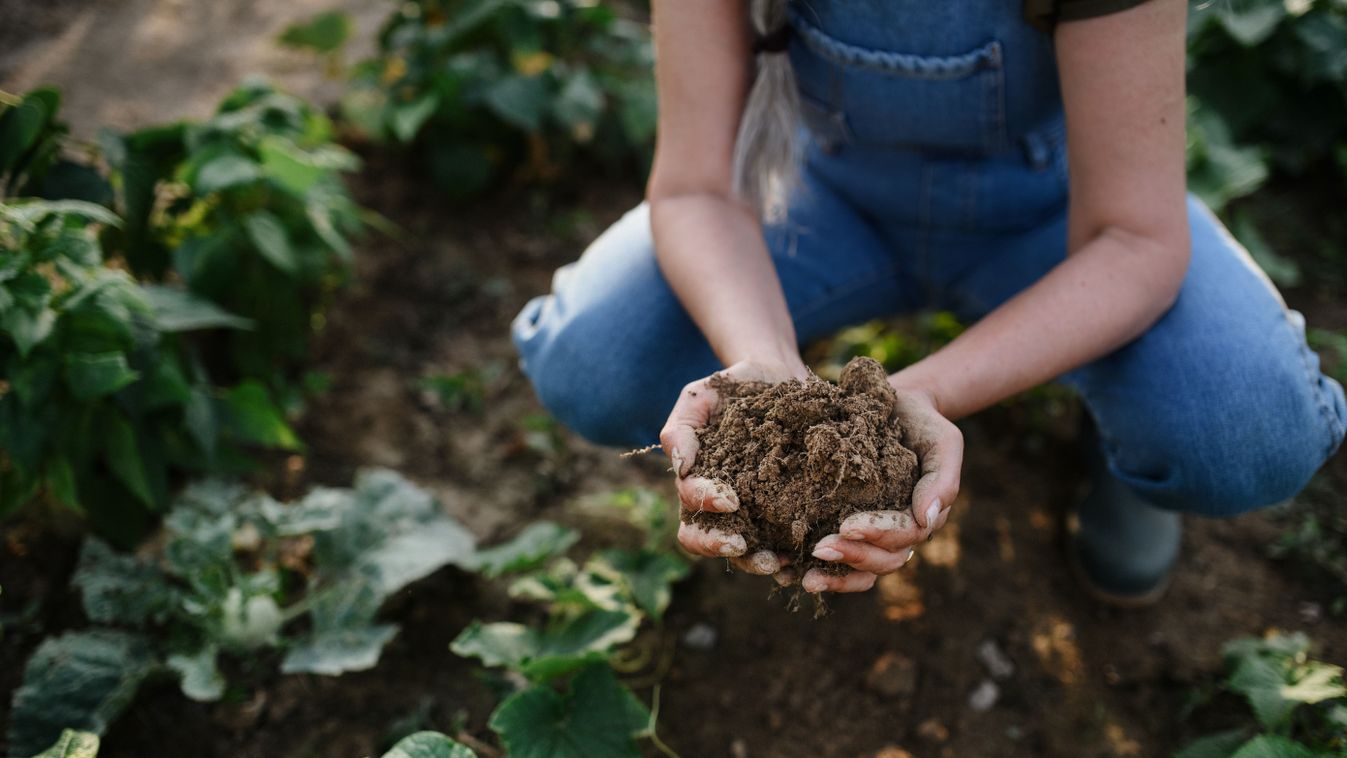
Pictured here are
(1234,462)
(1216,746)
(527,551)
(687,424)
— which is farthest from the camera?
(527,551)

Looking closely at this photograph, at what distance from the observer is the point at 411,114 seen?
299cm

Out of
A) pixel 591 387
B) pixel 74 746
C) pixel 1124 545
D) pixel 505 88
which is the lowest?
pixel 1124 545

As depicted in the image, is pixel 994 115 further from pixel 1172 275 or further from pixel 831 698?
pixel 831 698

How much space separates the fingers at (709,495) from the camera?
135 centimetres

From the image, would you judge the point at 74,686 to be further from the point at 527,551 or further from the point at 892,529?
the point at 892,529

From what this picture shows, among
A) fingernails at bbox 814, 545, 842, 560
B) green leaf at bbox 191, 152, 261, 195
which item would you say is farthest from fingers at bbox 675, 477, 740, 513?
green leaf at bbox 191, 152, 261, 195

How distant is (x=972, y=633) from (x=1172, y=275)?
92 centimetres

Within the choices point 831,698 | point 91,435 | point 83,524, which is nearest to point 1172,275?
point 831,698

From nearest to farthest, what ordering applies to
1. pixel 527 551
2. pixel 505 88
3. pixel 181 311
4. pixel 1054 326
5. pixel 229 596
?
1. pixel 1054 326
2. pixel 229 596
3. pixel 527 551
4. pixel 181 311
5. pixel 505 88

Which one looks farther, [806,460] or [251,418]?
[251,418]

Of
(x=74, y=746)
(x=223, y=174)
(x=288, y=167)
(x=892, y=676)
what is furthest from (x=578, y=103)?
(x=74, y=746)

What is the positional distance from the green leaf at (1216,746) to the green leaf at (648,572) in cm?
103

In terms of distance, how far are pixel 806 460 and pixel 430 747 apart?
79 centimetres

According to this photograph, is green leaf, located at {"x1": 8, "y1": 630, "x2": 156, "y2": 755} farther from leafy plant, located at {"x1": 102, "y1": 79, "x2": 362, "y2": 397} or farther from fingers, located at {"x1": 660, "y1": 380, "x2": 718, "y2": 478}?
fingers, located at {"x1": 660, "y1": 380, "x2": 718, "y2": 478}
